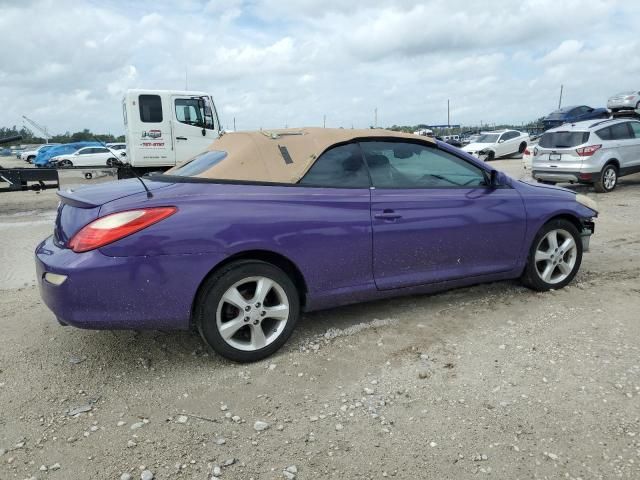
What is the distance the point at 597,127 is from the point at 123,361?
1197cm

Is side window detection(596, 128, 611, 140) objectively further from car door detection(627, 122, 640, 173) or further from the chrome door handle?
the chrome door handle

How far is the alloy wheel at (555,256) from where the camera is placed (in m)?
4.62

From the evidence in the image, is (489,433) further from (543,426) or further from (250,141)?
(250,141)

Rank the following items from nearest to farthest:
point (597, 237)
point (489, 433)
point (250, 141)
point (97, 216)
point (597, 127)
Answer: point (489, 433) < point (97, 216) < point (250, 141) < point (597, 237) < point (597, 127)

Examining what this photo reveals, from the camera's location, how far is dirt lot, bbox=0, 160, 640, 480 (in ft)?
8.10

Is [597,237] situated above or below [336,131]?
below

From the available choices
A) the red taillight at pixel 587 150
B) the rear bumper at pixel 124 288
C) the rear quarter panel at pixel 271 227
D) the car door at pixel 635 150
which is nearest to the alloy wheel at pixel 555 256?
the rear quarter panel at pixel 271 227

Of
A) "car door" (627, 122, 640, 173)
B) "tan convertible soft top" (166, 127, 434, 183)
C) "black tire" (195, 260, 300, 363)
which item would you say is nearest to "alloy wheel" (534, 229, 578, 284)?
"tan convertible soft top" (166, 127, 434, 183)

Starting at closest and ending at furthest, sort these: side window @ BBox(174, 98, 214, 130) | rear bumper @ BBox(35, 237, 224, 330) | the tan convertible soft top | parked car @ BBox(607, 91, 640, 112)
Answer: rear bumper @ BBox(35, 237, 224, 330), the tan convertible soft top, side window @ BBox(174, 98, 214, 130), parked car @ BBox(607, 91, 640, 112)

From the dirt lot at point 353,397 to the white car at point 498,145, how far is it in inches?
828

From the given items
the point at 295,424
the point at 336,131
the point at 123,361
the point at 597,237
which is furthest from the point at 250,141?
the point at 597,237

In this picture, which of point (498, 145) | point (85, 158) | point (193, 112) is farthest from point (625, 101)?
point (85, 158)

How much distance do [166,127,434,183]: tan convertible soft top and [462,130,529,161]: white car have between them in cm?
2140

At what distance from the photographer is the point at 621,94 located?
77.7 feet
